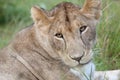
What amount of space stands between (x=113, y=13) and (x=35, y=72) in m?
2.14

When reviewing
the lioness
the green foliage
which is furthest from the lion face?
the green foliage

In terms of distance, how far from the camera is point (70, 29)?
536cm

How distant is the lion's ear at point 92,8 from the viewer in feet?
18.4

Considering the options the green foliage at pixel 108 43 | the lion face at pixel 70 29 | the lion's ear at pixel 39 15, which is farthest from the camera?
the green foliage at pixel 108 43

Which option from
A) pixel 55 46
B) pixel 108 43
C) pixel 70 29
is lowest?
pixel 108 43

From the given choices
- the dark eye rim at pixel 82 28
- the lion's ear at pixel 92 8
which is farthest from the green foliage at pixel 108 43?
the dark eye rim at pixel 82 28

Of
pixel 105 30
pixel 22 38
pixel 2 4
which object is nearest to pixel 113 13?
pixel 105 30

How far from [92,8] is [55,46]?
0.48m

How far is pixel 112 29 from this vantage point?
274 inches

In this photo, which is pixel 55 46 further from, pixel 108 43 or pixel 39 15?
pixel 108 43

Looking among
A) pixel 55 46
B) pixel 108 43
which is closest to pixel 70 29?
pixel 55 46

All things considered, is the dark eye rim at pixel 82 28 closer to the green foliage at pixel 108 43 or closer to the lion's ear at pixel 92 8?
the lion's ear at pixel 92 8

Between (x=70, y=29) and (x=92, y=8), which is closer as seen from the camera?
(x=70, y=29)

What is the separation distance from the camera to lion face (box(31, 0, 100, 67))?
17.5 feet
